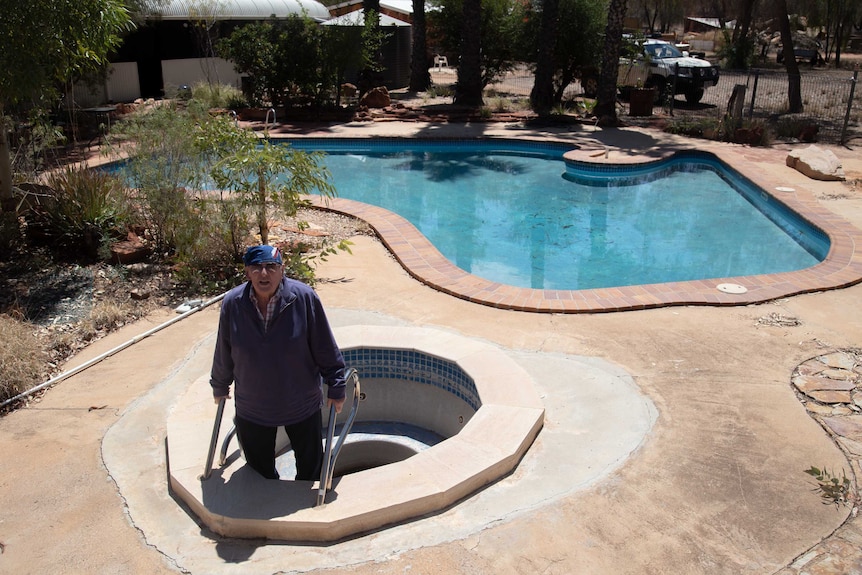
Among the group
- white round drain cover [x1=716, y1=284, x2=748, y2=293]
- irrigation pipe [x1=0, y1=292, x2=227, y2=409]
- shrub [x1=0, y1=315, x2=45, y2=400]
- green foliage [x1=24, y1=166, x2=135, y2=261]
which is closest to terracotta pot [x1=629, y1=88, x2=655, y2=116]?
white round drain cover [x1=716, y1=284, x2=748, y2=293]

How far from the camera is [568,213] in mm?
11102

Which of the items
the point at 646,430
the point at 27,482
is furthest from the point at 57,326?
the point at 646,430

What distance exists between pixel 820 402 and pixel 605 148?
386 inches

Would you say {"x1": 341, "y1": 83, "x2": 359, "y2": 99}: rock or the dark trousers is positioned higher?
{"x1": 341, "y1": 83, "x2": 359, "y2": 99}: rock

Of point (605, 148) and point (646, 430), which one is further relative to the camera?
point (605, 148)

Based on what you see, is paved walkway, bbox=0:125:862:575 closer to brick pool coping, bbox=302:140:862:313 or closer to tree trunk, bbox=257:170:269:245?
brick pool coping, bbox=302:140:862:313

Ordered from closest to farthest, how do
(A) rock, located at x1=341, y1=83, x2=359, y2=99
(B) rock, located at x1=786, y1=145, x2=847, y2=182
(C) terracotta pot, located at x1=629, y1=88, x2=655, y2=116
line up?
(B) rock, located at x1=786, y1=145, x2=847, y2=182 < (C) terracotta pot, located at x1=629, y1=88, x2=655, y2=116 < (A) rock, located at x1=341, y1=83, x2=359, y2=99

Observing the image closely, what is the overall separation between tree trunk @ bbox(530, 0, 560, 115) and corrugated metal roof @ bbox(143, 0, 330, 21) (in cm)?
614

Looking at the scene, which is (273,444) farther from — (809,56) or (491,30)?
(809,56)

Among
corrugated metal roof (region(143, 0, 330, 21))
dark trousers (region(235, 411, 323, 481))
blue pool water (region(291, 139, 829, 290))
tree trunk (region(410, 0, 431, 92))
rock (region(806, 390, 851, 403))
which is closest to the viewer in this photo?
dark trousers (region(235, 411, 323, 481))

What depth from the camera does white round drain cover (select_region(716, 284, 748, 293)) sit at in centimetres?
671

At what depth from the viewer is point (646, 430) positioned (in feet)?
14.6

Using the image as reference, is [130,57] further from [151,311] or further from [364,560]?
[364,560]

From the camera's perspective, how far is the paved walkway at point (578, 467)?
10.9 feet
